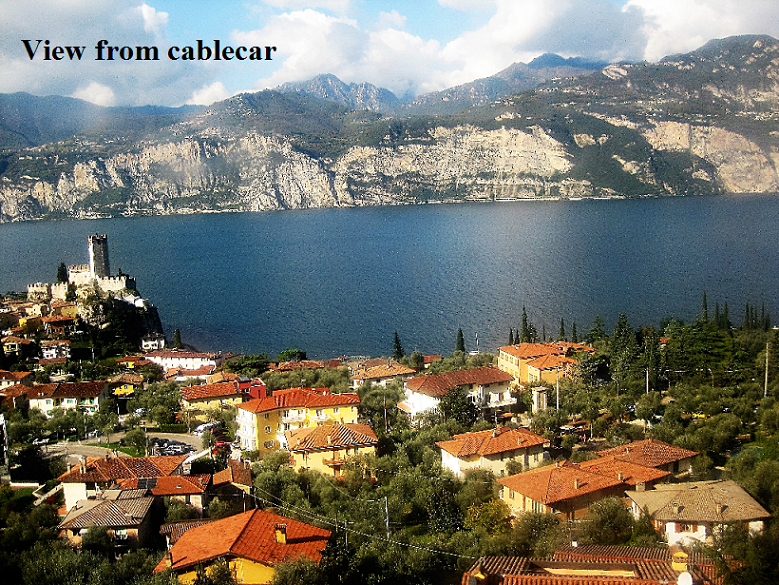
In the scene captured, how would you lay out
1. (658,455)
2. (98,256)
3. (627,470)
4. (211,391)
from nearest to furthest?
1. (627,470)
2. (658,455)
3. (211,391)
4. (98,256)

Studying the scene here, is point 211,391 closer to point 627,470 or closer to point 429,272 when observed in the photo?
point 627,470

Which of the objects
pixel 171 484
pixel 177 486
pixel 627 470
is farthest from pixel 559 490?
pixel 171 484

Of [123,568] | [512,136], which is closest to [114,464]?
[123,568]

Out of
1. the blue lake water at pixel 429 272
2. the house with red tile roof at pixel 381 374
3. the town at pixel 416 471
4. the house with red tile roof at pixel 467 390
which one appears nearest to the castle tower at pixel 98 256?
the blue lake water at pixel 429 272

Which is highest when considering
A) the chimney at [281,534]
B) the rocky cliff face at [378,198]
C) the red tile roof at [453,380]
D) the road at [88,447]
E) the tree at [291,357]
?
the rocky cliff face at [378,198]

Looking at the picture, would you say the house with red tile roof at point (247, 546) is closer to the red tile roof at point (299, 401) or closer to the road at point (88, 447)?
the red tile roof at point (299, 401)

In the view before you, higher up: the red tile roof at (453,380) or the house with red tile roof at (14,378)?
the red tile roof at (453,380)
